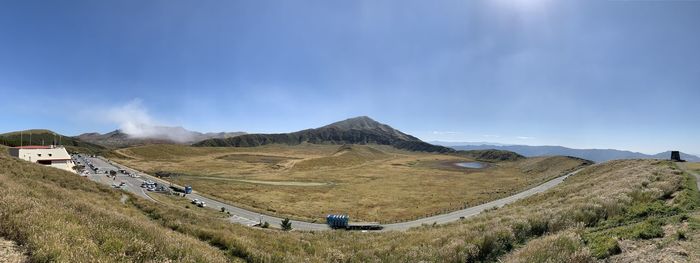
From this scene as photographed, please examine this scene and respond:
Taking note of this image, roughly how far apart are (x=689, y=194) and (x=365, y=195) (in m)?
73.7

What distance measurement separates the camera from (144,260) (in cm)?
773

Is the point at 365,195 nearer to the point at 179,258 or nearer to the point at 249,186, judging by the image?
the point at 249,186

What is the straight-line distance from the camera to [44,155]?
68.0 m

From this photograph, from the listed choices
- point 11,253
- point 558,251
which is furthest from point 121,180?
point 558,251

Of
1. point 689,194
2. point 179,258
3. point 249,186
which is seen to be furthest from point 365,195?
point 179,258

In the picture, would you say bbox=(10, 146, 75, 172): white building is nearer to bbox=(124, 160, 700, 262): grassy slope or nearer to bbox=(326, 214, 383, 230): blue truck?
bbox=(326, 214, 383, 230): blue truck

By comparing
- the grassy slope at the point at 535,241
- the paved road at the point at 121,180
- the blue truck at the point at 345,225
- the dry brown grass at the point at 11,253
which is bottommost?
the blue truck at the point at 345,225

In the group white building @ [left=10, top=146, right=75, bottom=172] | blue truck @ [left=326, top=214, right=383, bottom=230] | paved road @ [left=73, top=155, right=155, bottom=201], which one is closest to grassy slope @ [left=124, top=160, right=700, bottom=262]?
blue truck @ [left=326, top=214, right=383, bottom=230]

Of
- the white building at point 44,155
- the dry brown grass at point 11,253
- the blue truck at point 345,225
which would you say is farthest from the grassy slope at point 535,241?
the white building at point 44,155

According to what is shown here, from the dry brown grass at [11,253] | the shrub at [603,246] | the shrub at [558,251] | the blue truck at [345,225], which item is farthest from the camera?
the blue truck at [345,225]

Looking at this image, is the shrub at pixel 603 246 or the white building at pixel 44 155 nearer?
the shrub at pixel 603 246

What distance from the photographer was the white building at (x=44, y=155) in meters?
64.9

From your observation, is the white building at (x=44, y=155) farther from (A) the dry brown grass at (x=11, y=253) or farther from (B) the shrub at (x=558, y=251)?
(B) the shrub at (x=558, y=251)

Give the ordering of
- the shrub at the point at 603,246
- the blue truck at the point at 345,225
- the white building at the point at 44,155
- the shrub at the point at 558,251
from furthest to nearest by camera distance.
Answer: the white building at the point at 44,155, the blue truck at the point at 345,225, the shrub at the point at 603,246, the shrub at the point at 558,251
